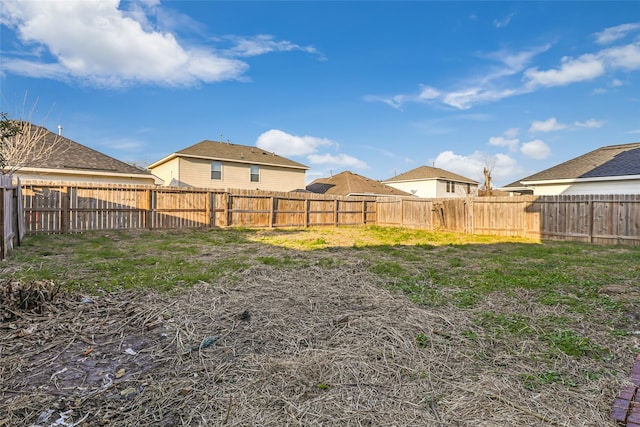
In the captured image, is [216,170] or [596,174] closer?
[596,174]

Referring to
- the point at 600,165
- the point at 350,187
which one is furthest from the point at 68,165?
the point at 600,165

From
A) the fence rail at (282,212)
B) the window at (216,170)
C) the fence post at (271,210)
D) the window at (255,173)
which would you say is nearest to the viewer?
the fence rail at (282,212)

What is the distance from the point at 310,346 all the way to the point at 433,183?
A: 2944 centimetres

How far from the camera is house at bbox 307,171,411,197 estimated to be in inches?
980

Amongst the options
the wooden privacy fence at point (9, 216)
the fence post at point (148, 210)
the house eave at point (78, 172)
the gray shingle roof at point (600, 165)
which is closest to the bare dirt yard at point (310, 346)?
the wooden privacy fence at point (9, 216)

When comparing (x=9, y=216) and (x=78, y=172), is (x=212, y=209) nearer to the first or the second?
(x=78, y=172)

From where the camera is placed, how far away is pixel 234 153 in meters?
21.4

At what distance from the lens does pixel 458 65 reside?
44.4ft

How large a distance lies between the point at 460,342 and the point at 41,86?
13.9 metres

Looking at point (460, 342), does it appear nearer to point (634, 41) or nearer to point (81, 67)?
point (634, 41)

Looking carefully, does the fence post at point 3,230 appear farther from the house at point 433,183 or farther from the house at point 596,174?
the house at point 433,183

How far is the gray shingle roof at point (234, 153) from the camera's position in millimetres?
19795

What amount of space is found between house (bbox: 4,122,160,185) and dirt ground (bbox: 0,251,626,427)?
12181mm

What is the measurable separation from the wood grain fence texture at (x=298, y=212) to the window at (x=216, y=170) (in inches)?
277
